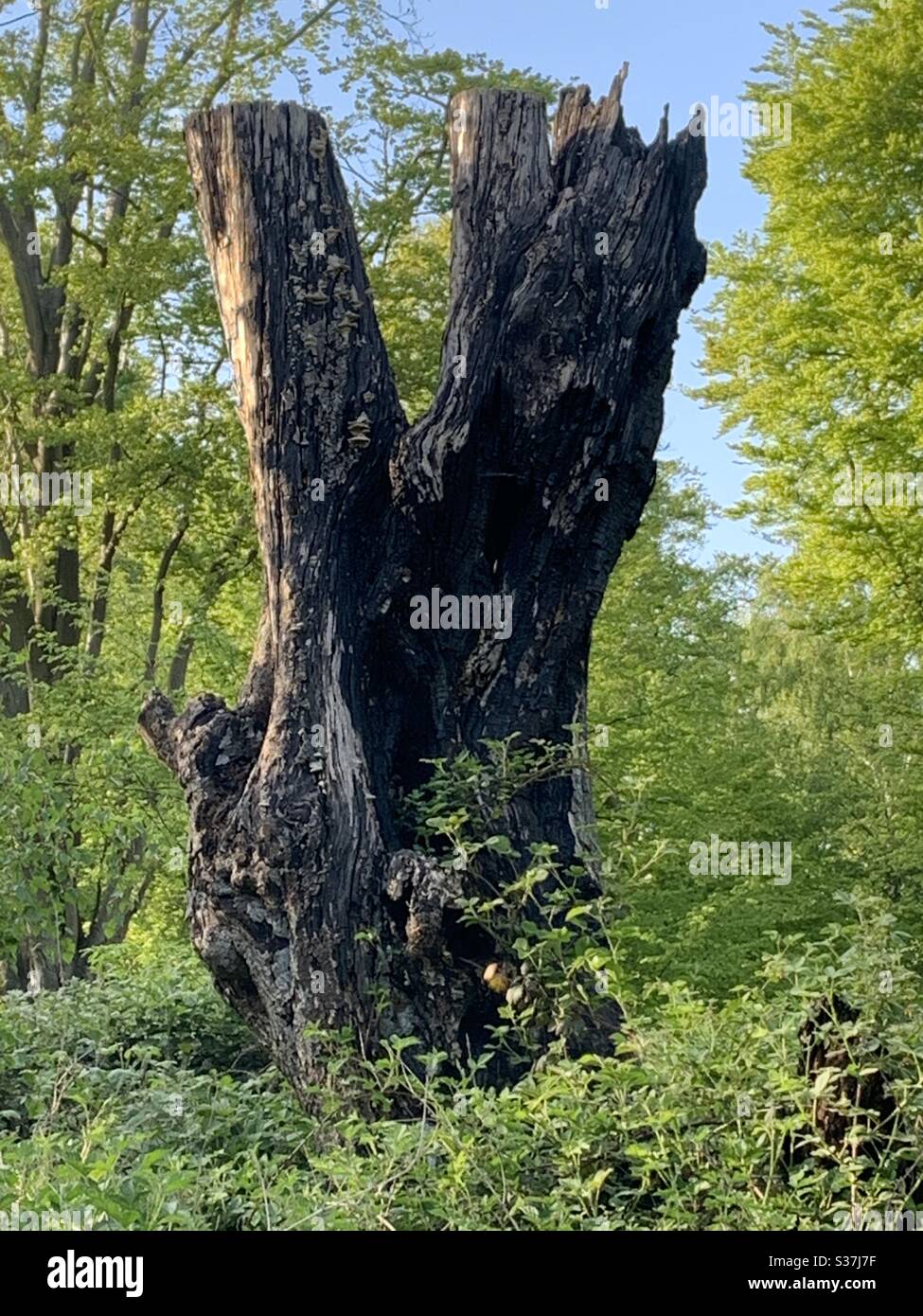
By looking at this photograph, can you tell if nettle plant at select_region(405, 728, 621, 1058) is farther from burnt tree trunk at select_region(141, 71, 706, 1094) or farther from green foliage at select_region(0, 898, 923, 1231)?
green foliage at select_region(0, 898, 923, 1231)

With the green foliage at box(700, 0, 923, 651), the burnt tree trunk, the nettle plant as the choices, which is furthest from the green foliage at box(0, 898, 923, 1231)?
the green foliage at box(700, 0, 923, 651)

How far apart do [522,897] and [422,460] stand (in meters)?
2.46

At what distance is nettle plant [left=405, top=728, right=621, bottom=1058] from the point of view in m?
6.69

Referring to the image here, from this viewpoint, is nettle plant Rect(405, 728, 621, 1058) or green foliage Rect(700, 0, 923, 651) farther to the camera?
green foliage Rect(700, 0, 923, 651)

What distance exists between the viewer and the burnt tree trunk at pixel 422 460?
7.80m

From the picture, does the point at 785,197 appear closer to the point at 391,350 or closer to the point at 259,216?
the point at 391,350

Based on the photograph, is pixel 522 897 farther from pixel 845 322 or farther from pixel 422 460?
pixel 845 322

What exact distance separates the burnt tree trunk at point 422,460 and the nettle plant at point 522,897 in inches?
8.4

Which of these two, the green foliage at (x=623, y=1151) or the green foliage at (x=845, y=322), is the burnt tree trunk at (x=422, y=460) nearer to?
the green foliage at (x=623, y=1151)

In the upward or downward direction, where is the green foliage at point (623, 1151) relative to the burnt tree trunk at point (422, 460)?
downward

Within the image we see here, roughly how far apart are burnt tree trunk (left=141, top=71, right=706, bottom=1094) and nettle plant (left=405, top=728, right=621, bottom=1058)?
0.21m

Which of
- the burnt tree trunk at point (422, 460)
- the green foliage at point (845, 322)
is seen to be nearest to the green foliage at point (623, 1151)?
the burnt tree trunk at point (422, 460)

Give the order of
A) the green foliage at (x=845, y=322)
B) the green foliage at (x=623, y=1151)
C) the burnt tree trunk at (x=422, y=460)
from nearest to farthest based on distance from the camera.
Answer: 1. the green foliage at (x=623, y=1151)
2. the burnt tree trunk at (x=422, y=460)
3. the green foliage at (x=845, y=322)

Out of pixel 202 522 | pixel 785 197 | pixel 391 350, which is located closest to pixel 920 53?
pixel 785 197
